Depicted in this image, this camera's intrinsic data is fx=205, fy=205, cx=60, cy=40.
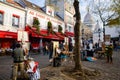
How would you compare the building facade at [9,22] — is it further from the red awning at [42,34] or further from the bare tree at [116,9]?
the bare tree at [116,9]

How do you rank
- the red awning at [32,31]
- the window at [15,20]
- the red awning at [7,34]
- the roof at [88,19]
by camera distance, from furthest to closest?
the roof at [88,19] → the red awning at [32,31] → the window at [15,20] → the red awning at [7,34]

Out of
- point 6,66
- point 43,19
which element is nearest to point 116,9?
point 6,66

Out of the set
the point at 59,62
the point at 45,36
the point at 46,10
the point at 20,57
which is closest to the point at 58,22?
the point at 46,10

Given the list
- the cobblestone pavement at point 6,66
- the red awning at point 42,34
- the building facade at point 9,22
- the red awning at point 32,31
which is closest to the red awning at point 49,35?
the red awning at point 42,34

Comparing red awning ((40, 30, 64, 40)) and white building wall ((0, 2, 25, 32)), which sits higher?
white building wall ((0, 2, 25, 32))

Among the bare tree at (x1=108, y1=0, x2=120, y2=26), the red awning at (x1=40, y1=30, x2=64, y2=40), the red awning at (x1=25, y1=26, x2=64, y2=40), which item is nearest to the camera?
the bare tree at (x1=108, y1=0, x2=120, y2=26)

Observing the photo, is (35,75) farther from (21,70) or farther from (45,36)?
(45,36)

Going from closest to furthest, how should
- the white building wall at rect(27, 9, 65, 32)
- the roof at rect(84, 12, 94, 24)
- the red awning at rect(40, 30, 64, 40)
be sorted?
1. the white building wall at rect(27, 9, 65, 32)
2. the red awning at rect(40, 30, 64, 40)
3. the roof at rect(84, 12, 94, 24)

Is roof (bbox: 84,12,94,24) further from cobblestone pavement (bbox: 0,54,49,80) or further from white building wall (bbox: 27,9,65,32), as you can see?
cobblestone pavement (bbox: 0,54,49,80)

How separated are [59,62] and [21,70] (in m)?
5.69

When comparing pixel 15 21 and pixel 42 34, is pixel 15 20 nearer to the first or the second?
pixel 15 21

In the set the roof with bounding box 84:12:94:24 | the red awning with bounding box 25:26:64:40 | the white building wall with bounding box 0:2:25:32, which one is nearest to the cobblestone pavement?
the white building wall with bounding box 0:2:25:32

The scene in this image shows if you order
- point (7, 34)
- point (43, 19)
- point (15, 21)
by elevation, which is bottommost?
point (7, 34)

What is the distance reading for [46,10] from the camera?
37750mm
